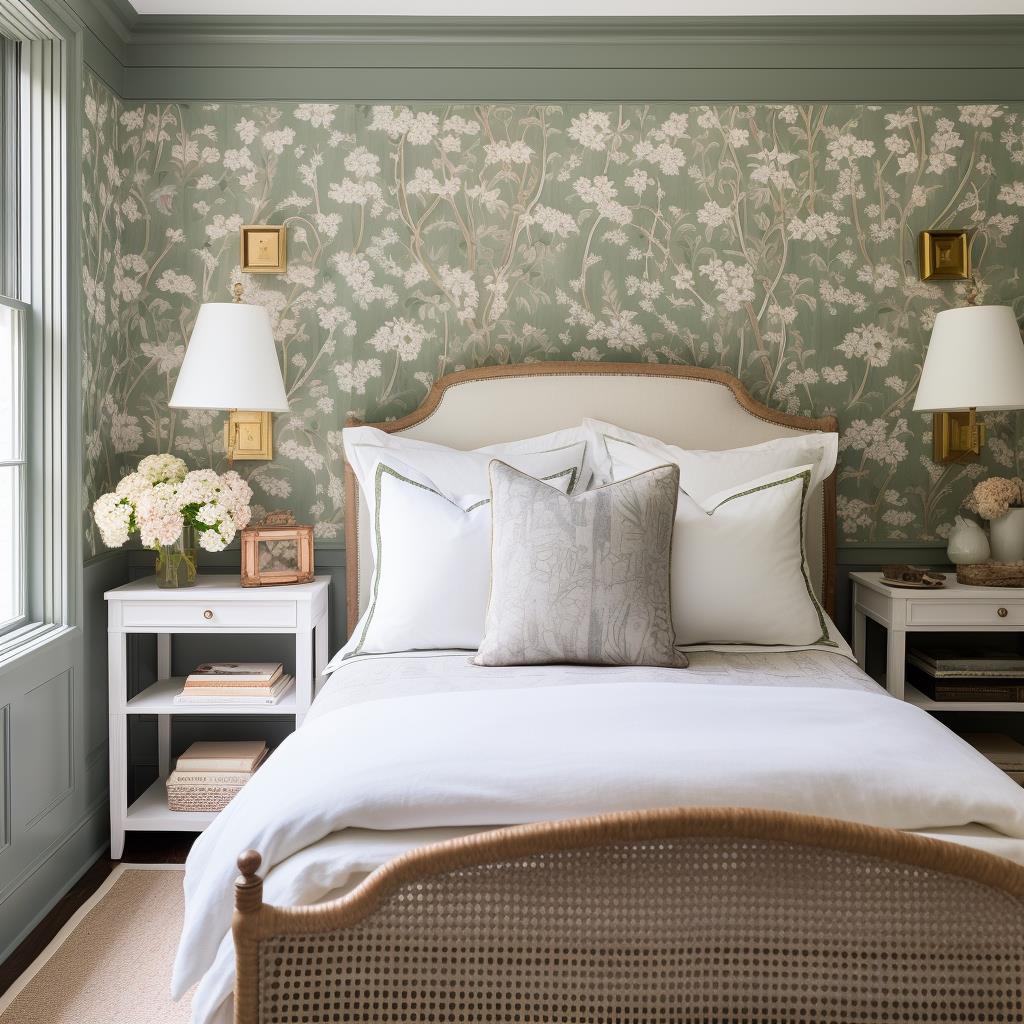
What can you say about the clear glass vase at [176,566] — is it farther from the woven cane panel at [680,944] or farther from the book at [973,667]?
the book at [973,667]

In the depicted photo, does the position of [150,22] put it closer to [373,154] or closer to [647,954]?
[373,154]

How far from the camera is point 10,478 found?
2.54 m

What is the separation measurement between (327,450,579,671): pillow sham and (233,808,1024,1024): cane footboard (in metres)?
1.29

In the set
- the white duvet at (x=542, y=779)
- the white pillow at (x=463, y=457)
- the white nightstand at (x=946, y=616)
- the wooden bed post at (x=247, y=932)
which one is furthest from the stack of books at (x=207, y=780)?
the white nightstand at (x=946, y=616)

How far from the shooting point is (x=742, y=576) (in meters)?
2.43

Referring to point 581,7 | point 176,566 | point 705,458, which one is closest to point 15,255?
point 176,566

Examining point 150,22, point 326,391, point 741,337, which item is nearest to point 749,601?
point 741,337

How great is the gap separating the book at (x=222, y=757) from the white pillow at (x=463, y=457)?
90cm

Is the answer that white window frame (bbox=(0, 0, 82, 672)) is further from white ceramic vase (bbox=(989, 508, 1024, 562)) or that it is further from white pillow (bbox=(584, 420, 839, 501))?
white ceramic vase (bbox=(989, 508, 1024, 562))

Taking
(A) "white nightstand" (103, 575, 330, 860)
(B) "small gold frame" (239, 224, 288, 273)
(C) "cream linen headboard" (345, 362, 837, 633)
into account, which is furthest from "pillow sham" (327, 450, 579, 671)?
(B) "small gold frame" (239, 224, 288, 273)

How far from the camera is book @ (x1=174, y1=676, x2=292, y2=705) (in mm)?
2768

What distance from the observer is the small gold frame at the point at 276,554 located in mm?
2850

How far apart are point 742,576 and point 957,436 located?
1.22 meters

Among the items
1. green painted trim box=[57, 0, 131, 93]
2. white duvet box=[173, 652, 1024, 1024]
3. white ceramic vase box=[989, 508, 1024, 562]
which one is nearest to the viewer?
white duvet box=[173, 652, 1024, 1024]
